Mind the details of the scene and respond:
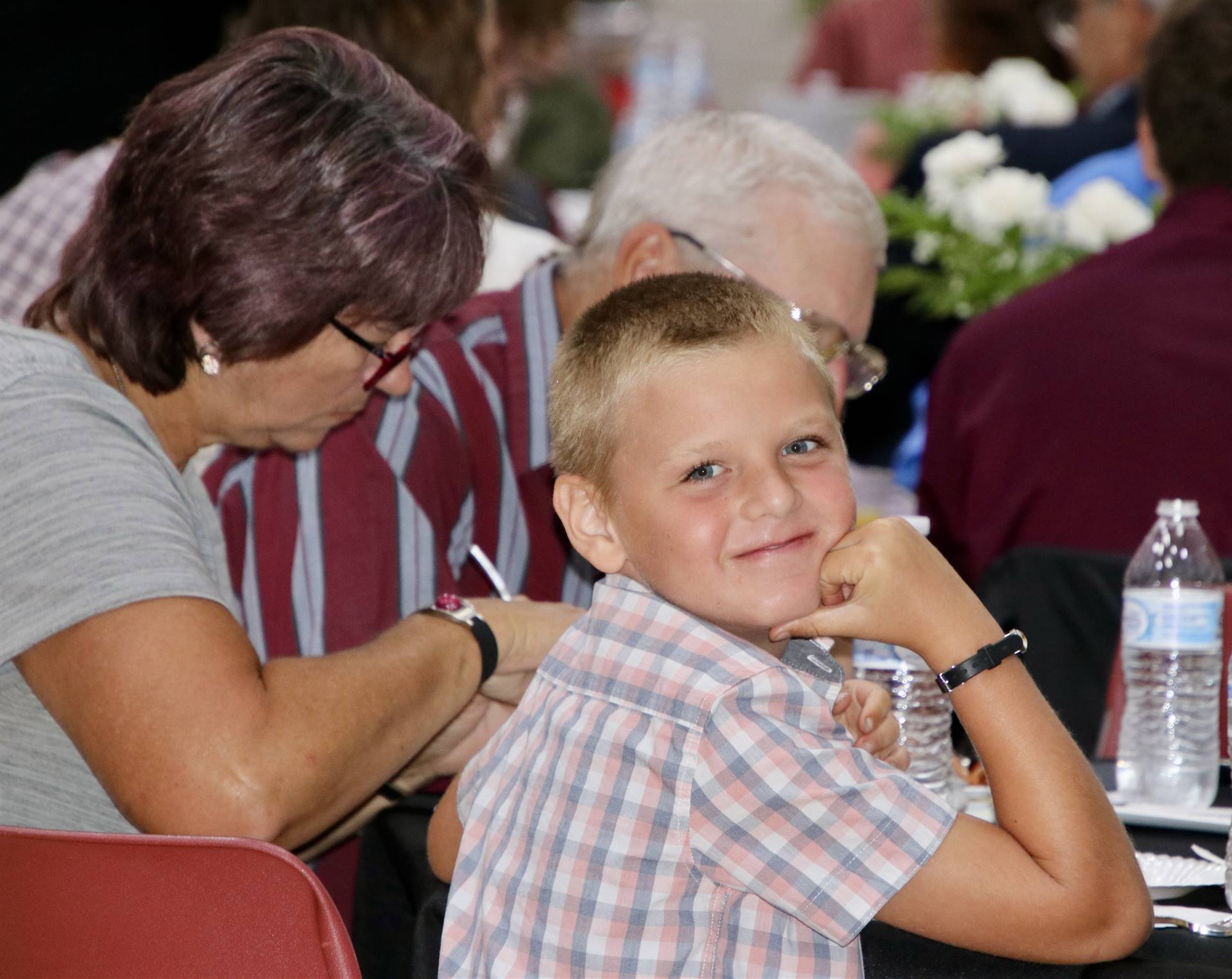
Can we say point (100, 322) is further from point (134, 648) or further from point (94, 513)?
point (134, 648)

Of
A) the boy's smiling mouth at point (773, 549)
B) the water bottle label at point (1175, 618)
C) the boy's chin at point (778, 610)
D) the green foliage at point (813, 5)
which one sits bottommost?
the green foliage at point (813, 5)

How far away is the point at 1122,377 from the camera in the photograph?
2.65 metres

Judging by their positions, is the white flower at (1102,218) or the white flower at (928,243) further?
the white flower at (928,243)

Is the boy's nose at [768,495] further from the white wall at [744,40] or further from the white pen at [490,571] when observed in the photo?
the white wall at [744,40]

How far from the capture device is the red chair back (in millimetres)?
1170

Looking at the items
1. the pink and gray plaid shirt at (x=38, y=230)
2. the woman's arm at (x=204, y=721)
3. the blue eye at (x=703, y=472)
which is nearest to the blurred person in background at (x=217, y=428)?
the woman's arm at (x=204, y=721)

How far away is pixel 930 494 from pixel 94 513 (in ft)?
6.39

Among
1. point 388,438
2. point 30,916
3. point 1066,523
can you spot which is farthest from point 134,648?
point 1066,523

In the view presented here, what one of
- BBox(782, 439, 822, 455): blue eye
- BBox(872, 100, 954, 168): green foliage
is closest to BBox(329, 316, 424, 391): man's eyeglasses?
BBox(782, 439, 822, 455): blue eye

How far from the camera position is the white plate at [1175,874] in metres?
1.43

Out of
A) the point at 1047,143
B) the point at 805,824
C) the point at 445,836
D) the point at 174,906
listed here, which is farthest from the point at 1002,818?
the point at 1047,143

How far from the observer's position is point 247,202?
168 cm

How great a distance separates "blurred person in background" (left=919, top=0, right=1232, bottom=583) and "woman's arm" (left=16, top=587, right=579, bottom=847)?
54.9 inches

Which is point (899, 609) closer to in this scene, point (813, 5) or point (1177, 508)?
point (1177, 508)
